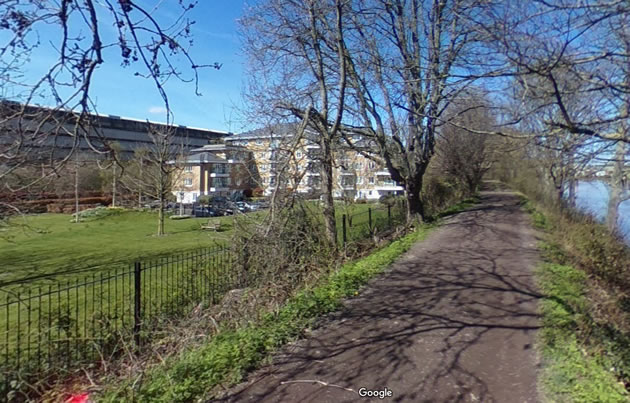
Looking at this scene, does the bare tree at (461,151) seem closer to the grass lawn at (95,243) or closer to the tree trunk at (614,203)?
the tree trunk at (614,203)

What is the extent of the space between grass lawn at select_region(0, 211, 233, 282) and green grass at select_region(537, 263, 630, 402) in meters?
6.59

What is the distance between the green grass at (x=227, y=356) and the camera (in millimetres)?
3508

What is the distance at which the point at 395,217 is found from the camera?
54.5 feet

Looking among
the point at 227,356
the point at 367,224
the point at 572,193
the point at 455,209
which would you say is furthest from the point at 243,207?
the point at 572,193

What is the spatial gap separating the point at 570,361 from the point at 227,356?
373cm

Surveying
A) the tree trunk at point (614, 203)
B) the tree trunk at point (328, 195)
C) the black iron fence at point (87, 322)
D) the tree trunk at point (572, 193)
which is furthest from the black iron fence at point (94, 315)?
the tree trunk at point (572, 193)

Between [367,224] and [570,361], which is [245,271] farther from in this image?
[367,224]

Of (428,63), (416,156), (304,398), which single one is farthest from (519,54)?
(416,156)

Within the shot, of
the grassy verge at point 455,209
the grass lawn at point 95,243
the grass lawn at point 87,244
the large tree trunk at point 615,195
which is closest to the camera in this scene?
the grass lawn at point 95,243

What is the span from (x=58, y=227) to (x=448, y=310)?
89.5 ft

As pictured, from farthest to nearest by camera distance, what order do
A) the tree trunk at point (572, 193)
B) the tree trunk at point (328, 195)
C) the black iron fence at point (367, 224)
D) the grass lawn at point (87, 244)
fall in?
1. the tree trunk at point (572, 193)
2. the grass lawn at point (87, 244)
3. the black iron fence at point (367, 224)
4. the tree trunk at point (328, 195)

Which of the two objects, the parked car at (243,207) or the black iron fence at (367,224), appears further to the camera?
the black iron fence at (367,224)

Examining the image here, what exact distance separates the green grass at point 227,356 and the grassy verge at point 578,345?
9.29 feet

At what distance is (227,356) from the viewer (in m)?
Answer: 4.11
